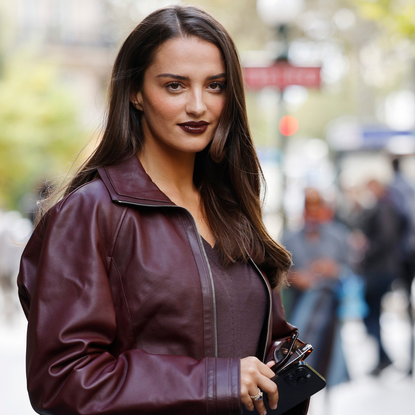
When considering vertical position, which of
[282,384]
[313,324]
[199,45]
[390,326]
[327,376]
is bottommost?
[390,326]

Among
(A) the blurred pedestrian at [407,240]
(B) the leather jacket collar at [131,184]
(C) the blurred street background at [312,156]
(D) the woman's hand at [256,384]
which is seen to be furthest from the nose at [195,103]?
(A) the blurred pedestrian at [407,240]

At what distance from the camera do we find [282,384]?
6.07ft

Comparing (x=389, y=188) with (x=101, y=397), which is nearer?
(x=101, y=397)

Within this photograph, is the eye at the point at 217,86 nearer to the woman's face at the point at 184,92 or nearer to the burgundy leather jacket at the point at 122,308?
the woman's face at the point at 184,92

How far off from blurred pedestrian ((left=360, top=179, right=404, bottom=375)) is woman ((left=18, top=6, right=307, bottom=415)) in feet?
19.5

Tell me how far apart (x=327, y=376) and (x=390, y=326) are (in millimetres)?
5342

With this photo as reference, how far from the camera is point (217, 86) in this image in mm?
2047

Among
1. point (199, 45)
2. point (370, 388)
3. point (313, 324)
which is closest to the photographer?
point (199, 45)

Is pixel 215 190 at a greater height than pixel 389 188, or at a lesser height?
greater

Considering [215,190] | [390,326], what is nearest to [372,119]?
[390,326]

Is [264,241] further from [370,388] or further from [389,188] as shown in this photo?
[389,188]

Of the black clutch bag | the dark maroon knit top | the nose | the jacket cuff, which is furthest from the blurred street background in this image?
the jacket cuff

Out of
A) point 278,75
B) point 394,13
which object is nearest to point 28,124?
point 394,13

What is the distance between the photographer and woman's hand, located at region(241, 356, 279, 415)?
5.55ft
